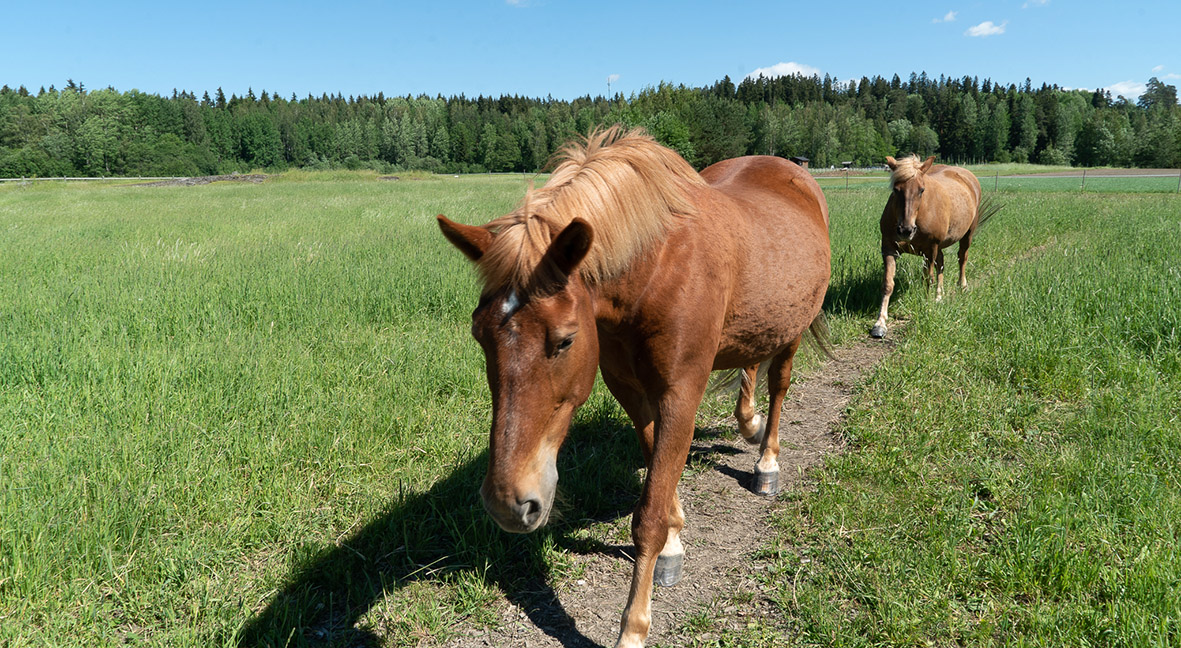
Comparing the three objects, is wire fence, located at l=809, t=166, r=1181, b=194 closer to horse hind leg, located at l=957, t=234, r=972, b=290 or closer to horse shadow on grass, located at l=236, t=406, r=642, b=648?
horse hind leg, located at l=957, t=234, r=972, b=290

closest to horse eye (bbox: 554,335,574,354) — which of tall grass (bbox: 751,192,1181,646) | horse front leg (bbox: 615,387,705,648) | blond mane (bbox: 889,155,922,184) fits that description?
horse front leg (bbox: 615,387,705,648)

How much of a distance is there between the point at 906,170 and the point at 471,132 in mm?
98830

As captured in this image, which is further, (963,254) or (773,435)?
(963,254)

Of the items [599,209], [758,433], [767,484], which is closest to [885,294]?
[758,433]

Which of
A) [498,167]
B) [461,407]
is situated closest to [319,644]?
[461,407]

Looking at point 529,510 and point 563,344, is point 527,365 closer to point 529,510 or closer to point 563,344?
point 563,344

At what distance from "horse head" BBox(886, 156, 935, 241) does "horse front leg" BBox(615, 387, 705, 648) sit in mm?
6460

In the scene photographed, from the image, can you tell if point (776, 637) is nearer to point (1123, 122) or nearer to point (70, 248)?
point (70, 248)

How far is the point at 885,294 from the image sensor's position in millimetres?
7520

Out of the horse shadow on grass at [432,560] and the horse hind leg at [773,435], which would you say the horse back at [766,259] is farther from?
the horse shadow on grass at [432,560]

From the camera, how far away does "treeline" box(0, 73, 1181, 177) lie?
252 feet

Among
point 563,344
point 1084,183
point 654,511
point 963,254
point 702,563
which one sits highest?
point 1084,183

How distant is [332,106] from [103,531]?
143 meters

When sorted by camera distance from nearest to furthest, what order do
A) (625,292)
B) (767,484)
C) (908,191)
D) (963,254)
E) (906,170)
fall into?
(625,292) → (767,484) → (908,191) → (906,170) → (963,254)
